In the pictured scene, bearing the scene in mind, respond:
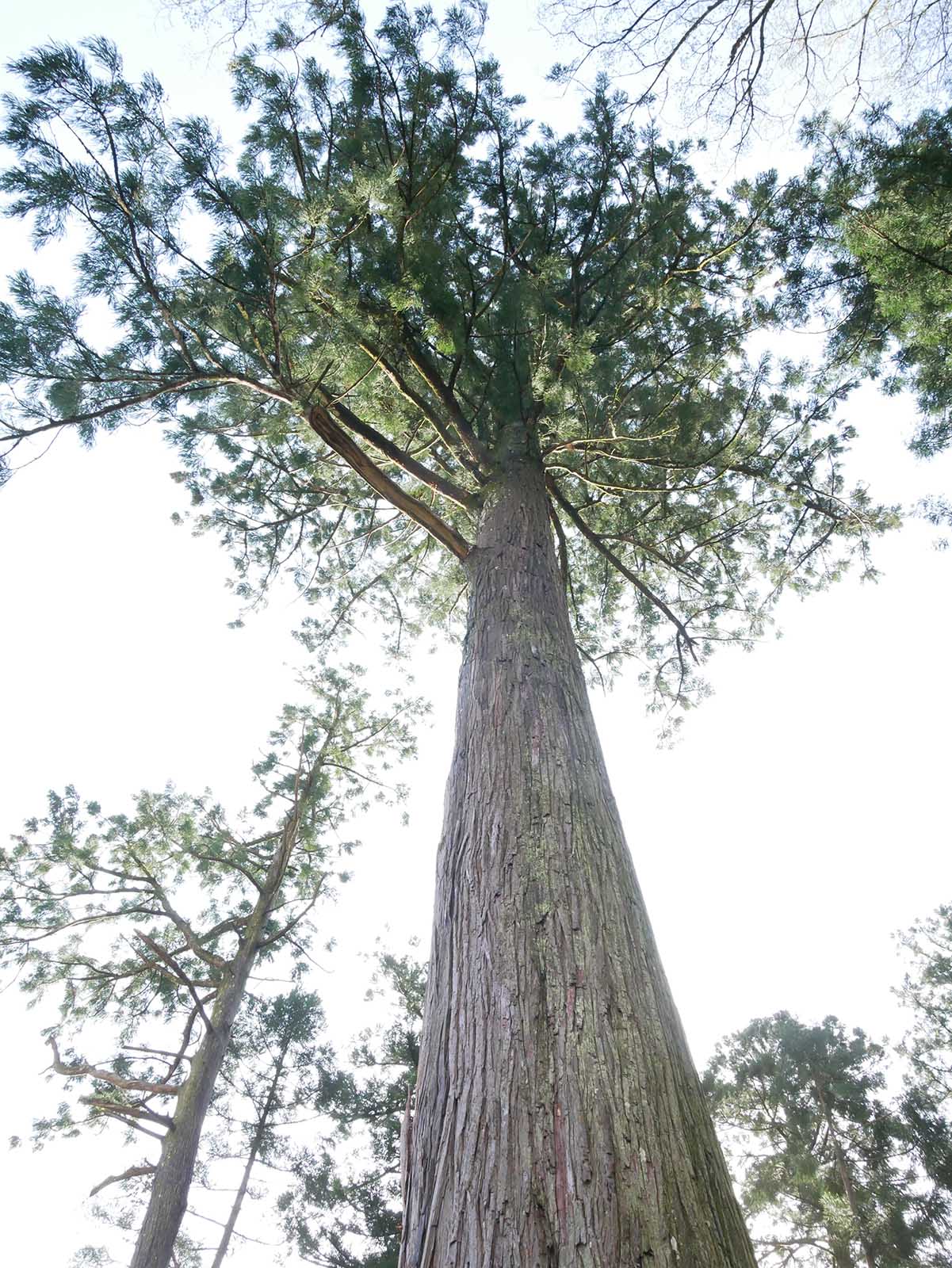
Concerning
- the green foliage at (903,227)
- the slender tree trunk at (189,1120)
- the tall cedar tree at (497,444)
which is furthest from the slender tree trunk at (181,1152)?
the green foliage at (903,227)

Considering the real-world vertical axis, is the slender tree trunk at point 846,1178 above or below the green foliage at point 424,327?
below

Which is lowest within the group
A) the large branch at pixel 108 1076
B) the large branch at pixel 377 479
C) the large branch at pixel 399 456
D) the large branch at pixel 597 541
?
the large branch at pixel 108 1076

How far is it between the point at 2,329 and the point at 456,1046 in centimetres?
371

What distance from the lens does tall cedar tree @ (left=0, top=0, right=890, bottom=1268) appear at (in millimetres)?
A: 1188

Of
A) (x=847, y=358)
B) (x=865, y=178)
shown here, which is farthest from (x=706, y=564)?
(x=865, y=178)

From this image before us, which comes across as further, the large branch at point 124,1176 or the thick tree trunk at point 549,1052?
the large branch at point 124,1176

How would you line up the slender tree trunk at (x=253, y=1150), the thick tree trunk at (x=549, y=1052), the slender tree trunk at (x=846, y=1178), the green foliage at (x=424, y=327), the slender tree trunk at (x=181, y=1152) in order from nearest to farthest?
the thick tree trunk at (x=549, y=1052) → the green foliage at (x=424, y=327) → the slender tree trunk at (x=181, y=1152) → the slender tree trunk at (x=846, y=1178) → the slender tree trunk at (x=253, y=1150)

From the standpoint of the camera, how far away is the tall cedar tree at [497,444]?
1.19 m

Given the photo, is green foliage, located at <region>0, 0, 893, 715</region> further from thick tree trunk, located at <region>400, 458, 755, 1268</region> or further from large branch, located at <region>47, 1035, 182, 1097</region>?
large branch, located at <region>47, 1035, 182, 1097</region>

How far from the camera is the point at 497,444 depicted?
4352mm

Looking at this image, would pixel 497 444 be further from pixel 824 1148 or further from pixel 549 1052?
pixel 824 1148

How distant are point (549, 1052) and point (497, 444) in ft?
12.4

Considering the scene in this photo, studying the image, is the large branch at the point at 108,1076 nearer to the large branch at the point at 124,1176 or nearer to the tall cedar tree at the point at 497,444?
the large branch at the point at 124,1176

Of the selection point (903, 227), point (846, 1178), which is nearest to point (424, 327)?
point (903, 227)
